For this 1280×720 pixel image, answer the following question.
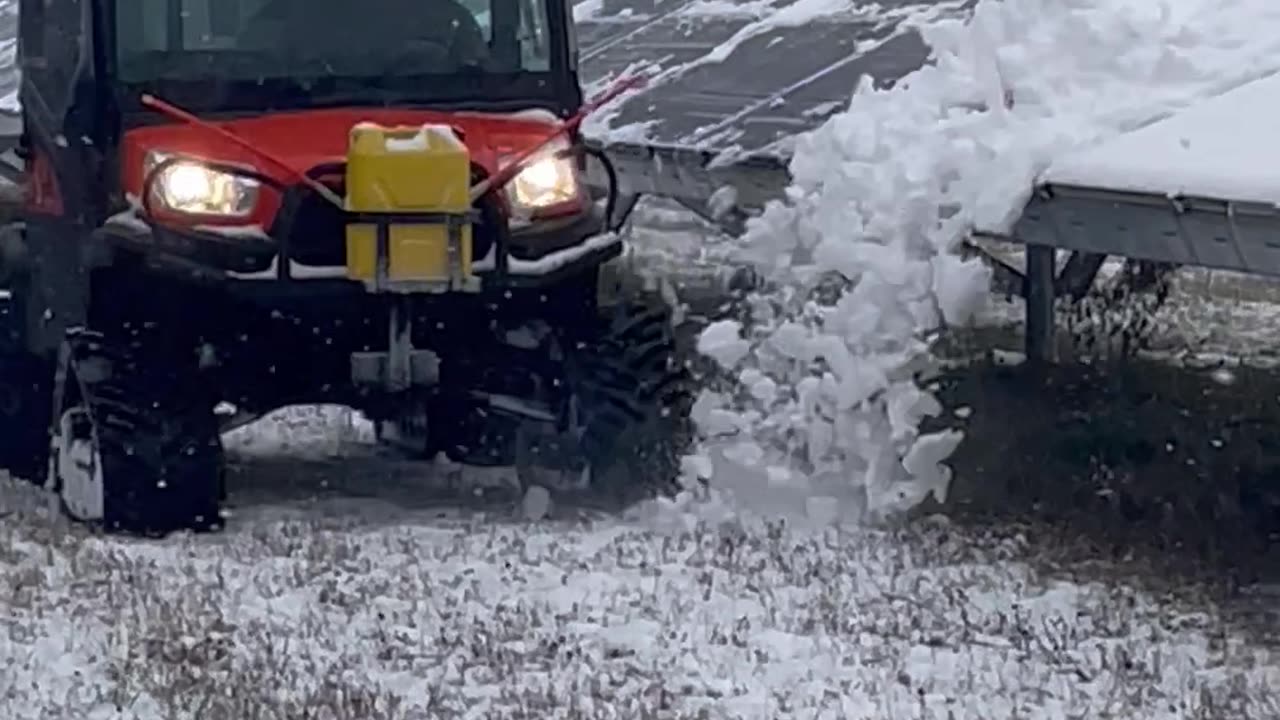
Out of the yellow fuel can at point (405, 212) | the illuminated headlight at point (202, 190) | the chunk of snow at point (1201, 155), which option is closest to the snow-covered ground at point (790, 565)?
the chunk of snow at point (1201, 155)

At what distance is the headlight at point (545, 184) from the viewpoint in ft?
29.7

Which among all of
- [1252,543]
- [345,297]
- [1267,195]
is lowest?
[1252,543]

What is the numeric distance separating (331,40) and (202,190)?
2.96 ft

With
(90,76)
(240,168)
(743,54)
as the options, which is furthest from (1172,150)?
(743,54)

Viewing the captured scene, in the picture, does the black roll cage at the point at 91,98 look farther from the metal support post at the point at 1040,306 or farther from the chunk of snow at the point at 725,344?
the metal support post at the point at 1040,306

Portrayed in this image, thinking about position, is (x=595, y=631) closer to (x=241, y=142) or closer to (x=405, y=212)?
(x=405, y=212)

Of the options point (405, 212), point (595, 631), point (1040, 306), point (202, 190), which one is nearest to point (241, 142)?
point (202, 190)

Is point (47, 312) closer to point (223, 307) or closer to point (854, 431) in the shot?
point (223, 307)

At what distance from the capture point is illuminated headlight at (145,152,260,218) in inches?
343

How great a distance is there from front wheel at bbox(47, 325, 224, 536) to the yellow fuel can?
0.80m

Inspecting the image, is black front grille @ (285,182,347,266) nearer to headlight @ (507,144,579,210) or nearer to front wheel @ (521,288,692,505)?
headlight @ (507,144,579,210)

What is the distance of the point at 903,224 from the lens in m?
9.05

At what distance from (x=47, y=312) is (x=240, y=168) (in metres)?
1.65

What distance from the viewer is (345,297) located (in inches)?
346
